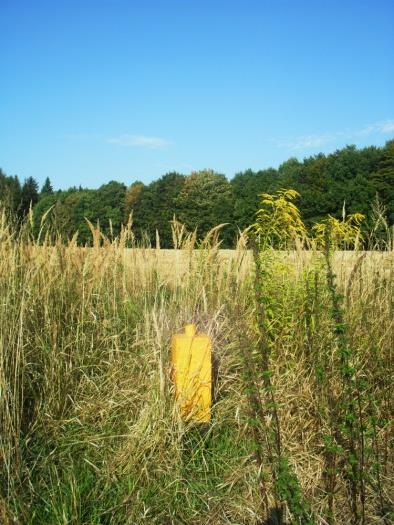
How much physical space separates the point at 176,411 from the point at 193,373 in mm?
266

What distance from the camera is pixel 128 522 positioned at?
6.90 feet

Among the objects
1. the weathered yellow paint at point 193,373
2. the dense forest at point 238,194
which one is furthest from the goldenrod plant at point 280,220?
the dense forest at point 238,194

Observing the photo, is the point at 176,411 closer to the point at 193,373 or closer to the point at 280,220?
the point at 193,373

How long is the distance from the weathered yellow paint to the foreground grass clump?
91 millimetres

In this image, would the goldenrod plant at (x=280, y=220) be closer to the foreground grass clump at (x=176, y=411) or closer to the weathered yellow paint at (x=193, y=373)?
Result: the foreground grass clump at (x=176, y=411)

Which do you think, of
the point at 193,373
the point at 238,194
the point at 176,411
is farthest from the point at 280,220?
the point at 238,194

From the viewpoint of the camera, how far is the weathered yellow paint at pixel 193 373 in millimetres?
2777

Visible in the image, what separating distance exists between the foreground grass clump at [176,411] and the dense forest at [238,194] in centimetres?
1242

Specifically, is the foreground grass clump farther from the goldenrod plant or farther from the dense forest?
the dense forest

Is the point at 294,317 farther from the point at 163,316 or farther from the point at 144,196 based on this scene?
the point at 144,196

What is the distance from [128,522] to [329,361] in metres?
1.73

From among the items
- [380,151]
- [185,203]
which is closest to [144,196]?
[185,203]

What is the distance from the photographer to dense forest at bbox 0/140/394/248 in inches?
1122

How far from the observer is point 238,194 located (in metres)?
42.1
